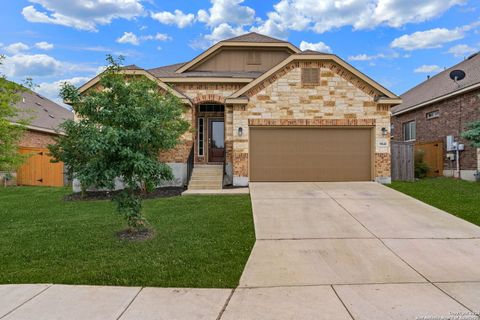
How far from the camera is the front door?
1516cm

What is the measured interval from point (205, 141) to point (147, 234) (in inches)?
353

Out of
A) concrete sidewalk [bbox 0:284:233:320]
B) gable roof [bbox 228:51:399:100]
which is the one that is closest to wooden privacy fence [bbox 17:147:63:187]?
gable roof [bbox 228:51:399:100]

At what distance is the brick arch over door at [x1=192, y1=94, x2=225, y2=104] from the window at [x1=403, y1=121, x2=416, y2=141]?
1258cm

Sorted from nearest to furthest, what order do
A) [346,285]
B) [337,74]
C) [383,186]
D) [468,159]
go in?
[346,285] → [383,186] → [337,74] → [468,159]

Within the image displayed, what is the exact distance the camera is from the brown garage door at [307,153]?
503 inches

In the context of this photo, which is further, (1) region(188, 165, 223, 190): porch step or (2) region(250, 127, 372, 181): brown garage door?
(2) region(250, 127, 372, 181): brown garage door

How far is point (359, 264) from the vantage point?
5.04 metres

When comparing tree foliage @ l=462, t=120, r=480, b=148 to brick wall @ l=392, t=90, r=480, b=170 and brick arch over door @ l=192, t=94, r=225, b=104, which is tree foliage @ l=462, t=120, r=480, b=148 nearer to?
brick wall @ l=392, t=90, r=480, b=170

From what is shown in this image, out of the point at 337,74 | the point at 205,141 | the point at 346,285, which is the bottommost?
the point at 346,285

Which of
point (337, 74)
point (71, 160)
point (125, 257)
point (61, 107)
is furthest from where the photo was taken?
point (61, 107)

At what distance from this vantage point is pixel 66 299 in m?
3.87

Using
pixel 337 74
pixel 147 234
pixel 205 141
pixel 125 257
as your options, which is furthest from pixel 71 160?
pixel 337 74

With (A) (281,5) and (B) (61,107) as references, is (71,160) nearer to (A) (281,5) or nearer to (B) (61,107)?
(A) (281,5)

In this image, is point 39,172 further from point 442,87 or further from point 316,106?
point 442,87
